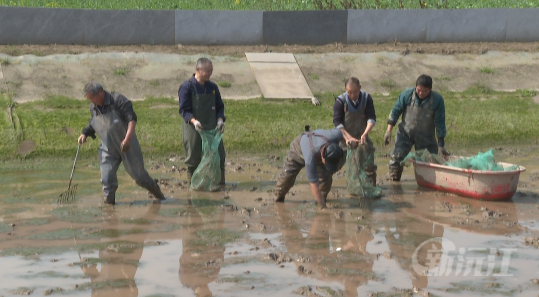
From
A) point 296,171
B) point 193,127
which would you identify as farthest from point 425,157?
point 193,127

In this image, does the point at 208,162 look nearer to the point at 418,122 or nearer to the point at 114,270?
the point at 418,122

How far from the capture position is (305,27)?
55.6ft

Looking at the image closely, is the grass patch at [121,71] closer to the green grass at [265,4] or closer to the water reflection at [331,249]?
the green grass at [265,4]

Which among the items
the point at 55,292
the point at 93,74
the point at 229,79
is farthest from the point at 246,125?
the point at 55,292

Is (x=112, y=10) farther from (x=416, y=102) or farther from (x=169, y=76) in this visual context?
(x=416, y=102)

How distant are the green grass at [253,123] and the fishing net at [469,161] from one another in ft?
9.01

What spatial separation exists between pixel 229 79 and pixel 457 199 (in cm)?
628

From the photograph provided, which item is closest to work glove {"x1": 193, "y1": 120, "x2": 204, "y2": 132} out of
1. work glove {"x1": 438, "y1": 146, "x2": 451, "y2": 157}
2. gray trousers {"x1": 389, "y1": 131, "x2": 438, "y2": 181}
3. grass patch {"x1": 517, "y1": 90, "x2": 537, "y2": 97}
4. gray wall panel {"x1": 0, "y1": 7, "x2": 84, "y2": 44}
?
gray trousers {"x1": 389, "y1": 131, "x2": 438, "y2": 181}

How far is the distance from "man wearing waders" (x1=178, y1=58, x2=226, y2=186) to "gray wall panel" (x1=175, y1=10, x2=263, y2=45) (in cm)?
646

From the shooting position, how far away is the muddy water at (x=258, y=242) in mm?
6758

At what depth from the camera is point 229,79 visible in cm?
1478

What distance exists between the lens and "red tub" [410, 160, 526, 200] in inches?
368

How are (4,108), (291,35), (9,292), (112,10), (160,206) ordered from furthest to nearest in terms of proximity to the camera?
(291,35) → (112,10) → (4,108) → (160,206) → (9,292)
